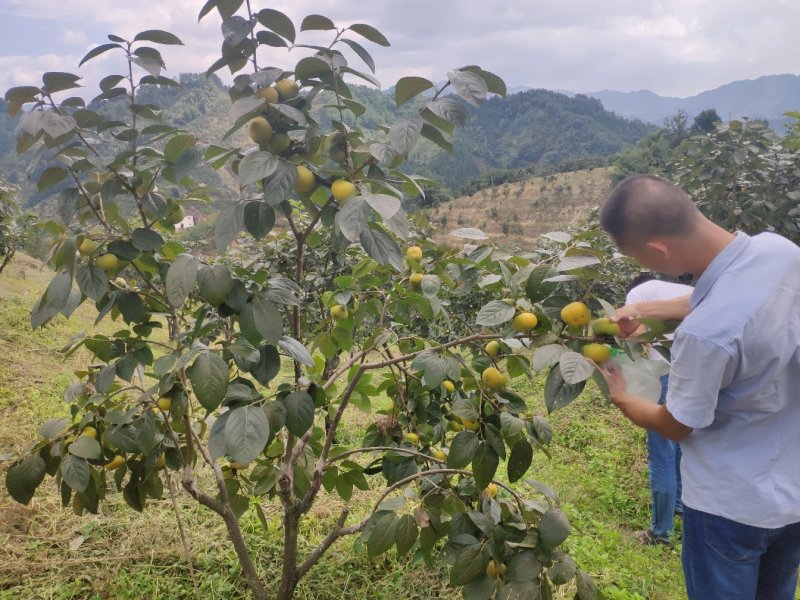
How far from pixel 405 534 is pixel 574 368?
23.6 inches

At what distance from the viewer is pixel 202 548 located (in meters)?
2.16

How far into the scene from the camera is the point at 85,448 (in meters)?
1.25

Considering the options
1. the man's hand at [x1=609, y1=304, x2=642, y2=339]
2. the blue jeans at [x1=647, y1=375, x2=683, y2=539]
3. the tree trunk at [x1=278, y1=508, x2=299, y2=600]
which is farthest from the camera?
the blue jeans at [x1=647, y1=375, x2=683, y2=539]

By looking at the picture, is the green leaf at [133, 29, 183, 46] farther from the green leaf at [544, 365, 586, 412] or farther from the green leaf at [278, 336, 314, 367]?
the green leaf at [544, 365, 586, 412]

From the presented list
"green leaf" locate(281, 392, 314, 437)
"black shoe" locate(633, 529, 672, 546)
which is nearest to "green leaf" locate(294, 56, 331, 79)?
"green leaf" locate(281, 392, 314, 437)

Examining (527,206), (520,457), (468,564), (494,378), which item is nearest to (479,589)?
(468,564)

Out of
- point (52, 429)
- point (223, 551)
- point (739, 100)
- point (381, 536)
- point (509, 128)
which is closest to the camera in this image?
point (381, 536)

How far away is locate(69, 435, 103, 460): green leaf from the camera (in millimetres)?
1235

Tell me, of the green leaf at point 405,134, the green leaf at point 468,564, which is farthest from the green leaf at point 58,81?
the green leaf at point 468,564

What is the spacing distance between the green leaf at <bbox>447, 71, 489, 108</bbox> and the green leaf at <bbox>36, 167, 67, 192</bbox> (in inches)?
35.7

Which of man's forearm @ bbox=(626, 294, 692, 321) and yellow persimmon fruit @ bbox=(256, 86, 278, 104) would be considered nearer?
yellow persimmon fruit @ bbox=(256, 86, 278, 104)

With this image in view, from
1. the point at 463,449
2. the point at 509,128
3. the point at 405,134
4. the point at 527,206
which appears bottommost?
the point at 527,206

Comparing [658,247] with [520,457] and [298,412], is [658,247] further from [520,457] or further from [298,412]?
[298,412]

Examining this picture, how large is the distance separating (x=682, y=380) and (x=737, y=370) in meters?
0.13
